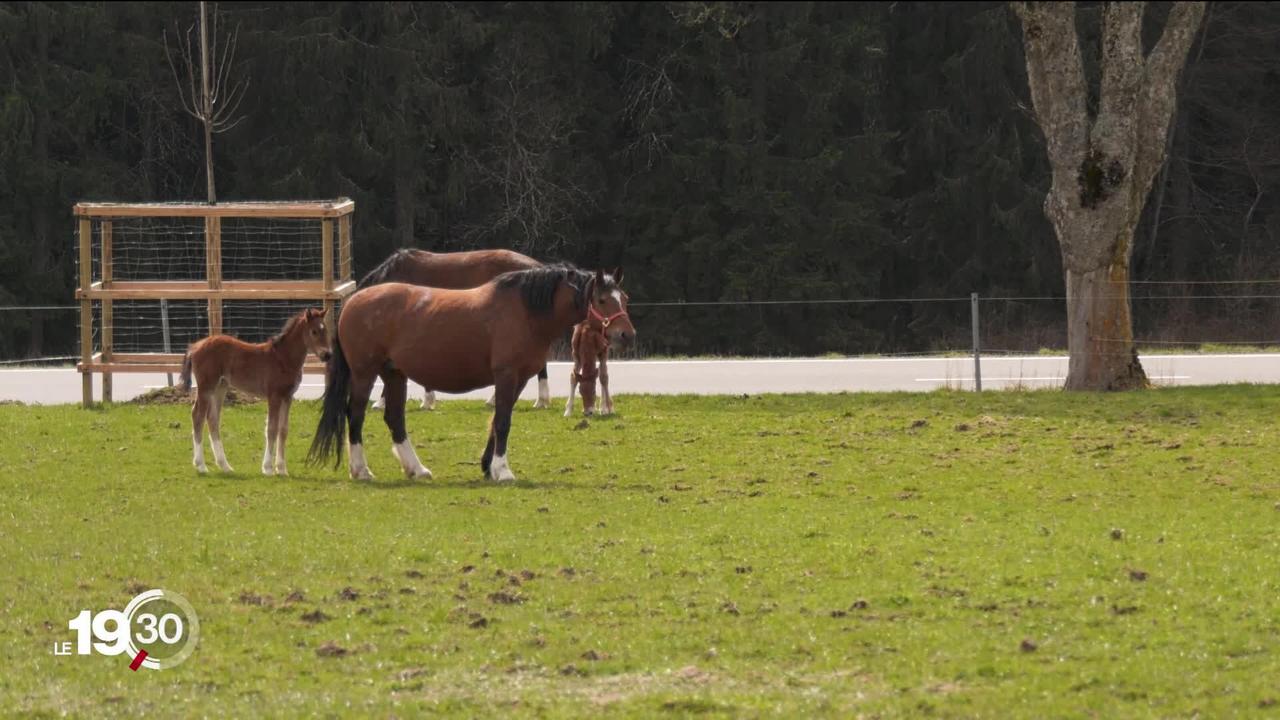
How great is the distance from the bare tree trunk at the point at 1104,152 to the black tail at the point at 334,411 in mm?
9922

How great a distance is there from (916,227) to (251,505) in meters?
33.9

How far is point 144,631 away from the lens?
10.2 metres

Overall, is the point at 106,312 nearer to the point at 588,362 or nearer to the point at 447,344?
the point at 588,362

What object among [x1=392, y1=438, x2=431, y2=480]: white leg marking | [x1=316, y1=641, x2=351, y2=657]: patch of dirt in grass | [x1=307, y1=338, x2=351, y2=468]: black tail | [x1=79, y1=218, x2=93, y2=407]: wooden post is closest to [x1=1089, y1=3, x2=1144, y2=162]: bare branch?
[x1=392, y1=438, x2=431, y2=480]: white leg marking

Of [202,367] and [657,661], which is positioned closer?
[657,661]

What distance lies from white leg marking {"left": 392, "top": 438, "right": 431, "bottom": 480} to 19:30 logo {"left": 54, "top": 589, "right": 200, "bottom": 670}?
5369 mm

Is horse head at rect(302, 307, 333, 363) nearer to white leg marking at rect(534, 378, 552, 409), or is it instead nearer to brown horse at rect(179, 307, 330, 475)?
brown horse at rect(179, 307, 330, 475)

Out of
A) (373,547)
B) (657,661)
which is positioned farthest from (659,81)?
(657,661)

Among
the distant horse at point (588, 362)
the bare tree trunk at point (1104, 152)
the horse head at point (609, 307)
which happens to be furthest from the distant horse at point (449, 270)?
the bare tree trunk at point (1104, 152)

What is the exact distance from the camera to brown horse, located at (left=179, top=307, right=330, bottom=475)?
54.1 ft

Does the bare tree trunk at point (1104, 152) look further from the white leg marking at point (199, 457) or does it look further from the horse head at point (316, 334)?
the white leg marking at point (199, 457)

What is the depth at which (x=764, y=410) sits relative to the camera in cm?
2103

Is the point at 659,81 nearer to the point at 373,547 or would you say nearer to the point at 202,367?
the point at 202,367

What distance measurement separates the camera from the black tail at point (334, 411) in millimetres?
16344
